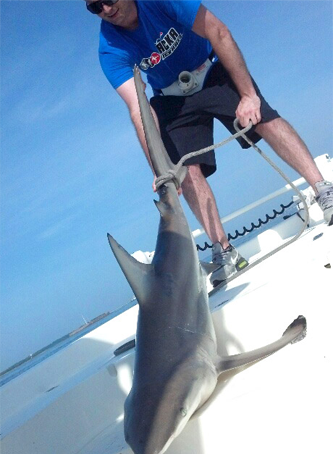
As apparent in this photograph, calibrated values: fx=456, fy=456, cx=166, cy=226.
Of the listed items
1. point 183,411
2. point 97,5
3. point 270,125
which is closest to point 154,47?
point 97,5

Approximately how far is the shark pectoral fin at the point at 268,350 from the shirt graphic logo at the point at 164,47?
2985mm

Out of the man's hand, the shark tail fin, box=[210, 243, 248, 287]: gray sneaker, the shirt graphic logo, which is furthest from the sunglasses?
box=[210, 243, 248, 287]: gray sneaker

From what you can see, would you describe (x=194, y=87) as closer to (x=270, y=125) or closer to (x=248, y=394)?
(x=270, y=125)

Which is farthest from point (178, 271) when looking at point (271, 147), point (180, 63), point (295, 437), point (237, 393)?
point (180, 63)

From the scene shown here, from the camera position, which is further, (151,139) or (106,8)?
(106,8)

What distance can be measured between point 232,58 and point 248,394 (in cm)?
312

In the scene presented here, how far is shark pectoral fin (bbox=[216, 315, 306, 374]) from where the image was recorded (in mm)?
1872

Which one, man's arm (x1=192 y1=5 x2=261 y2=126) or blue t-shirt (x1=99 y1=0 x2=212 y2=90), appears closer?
man's arm (x1=192 y1=5 x2=261 y2=126)

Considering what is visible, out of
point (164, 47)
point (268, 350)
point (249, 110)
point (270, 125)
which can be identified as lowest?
point (268, 350)

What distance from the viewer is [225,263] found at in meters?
3.91

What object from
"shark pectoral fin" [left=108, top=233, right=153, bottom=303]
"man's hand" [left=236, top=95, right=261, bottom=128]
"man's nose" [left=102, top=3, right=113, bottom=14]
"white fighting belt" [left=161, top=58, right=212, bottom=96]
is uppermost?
"man's nose" [left=102, top=3, right=113, bottom=14]

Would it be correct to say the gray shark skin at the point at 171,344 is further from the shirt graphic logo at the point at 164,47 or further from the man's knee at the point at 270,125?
the shirt graphic logo at the point at 164,47

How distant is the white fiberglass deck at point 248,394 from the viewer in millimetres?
1428

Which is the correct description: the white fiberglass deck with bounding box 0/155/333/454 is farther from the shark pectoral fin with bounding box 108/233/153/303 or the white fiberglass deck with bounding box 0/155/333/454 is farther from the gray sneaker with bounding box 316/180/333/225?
the gray sneaker with bounding box 316/180/333/225
